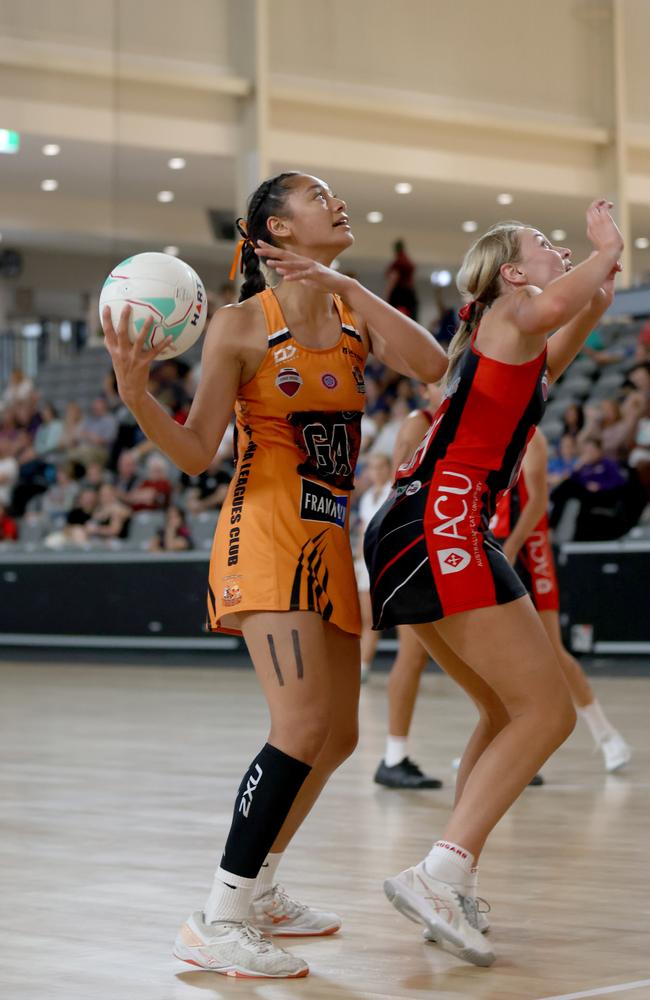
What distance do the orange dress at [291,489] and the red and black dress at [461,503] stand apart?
0.13m

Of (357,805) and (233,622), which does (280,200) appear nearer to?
(233,622)

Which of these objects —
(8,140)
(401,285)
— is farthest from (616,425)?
(8,140)

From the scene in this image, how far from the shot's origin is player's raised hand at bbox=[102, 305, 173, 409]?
139 inches

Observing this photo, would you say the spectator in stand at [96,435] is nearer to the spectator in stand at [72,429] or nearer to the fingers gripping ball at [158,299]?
the spectator in stand at [72,429]

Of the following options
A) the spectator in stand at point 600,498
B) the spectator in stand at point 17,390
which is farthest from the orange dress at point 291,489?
the spectator in stand at point 17,390

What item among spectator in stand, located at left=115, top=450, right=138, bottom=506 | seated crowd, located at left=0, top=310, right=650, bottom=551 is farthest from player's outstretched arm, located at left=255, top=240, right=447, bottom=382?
spectator in stand, located at left=115, top=450, right=138, bottom=506

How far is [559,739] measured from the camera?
12.4 feet

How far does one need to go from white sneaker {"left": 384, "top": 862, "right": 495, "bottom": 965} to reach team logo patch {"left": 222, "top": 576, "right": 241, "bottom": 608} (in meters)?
0.76

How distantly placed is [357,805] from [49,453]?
47.9 ft

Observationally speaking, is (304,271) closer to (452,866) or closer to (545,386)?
(545,386)

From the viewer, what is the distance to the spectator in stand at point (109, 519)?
53.6 feet

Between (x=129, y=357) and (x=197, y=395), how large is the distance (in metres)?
0.23

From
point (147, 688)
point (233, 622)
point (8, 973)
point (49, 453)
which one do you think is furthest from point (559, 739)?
point (49, 453)

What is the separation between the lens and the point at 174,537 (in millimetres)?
15070
